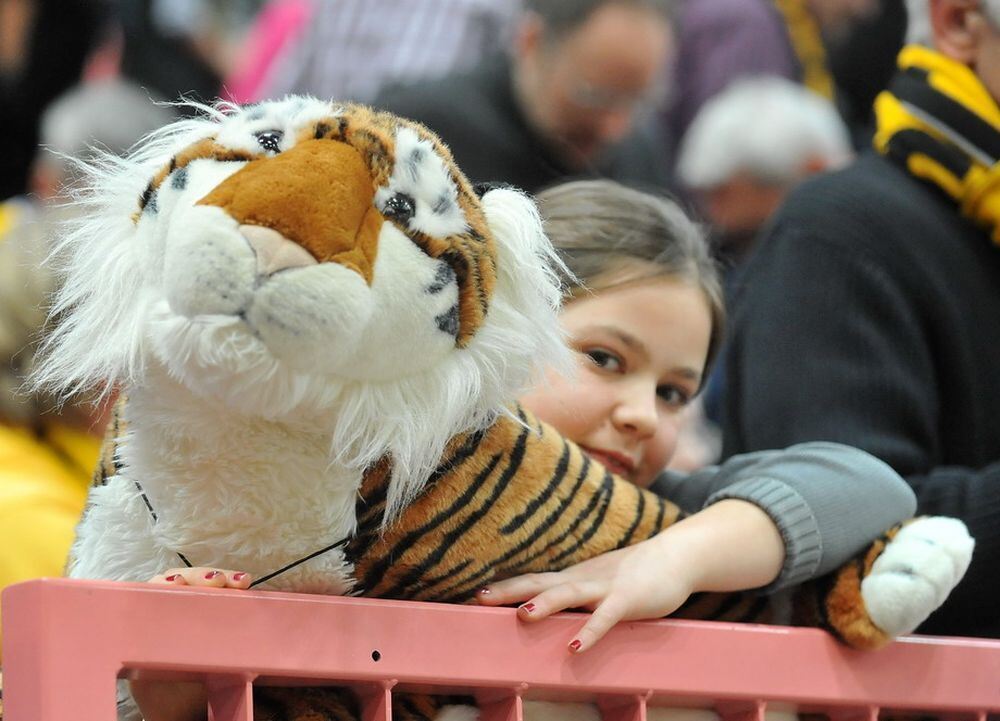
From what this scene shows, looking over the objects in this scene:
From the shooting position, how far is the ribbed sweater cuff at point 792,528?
4.19 feet

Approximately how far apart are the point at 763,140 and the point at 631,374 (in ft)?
6.00

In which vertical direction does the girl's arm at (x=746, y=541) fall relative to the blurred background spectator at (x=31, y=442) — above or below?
above

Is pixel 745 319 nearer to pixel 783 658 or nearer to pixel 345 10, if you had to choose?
pixel 783 658

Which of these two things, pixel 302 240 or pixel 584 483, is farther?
pixel 584 483

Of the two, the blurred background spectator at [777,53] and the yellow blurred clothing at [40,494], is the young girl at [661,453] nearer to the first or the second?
the yellow blurred clothing at [40,494]

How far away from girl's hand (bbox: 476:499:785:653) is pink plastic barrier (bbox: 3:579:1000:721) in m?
0.01

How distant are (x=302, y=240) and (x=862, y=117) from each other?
278 cm

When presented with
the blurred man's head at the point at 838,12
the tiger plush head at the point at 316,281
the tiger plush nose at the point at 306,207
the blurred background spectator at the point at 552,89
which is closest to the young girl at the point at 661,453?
the tiger plush head at the point at 316,281

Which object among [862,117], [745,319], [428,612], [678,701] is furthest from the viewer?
[862,117]

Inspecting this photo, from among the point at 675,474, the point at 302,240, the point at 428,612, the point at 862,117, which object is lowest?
the point at 862,117

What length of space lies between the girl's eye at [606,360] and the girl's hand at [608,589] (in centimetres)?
22

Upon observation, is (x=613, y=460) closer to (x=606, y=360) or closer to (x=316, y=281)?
(x=606, y=360)

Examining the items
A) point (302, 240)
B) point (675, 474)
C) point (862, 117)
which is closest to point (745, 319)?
point (675, 474)

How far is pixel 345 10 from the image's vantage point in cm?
316
